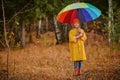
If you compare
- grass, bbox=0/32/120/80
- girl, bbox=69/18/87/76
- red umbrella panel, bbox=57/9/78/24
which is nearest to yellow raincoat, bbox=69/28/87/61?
girl, bbox=69/18/87/76

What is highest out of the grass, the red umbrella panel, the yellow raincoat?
the red umbrella panel

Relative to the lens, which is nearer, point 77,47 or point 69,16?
point 77,47

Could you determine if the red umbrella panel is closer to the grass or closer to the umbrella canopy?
the umbrella canopy

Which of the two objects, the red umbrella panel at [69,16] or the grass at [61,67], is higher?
the red umbrella panel at [69,16]

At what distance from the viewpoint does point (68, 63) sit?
54.9 feet

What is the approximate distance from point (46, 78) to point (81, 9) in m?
2.91

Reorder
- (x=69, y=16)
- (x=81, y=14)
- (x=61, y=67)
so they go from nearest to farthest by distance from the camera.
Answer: (x=81, y=14), (x=69, y=16), (x=61, y=67)

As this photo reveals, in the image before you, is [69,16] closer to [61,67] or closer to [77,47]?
[77,47]

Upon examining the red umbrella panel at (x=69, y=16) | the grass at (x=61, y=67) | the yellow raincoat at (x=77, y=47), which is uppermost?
the red umbrella panel at (x=69, y=16)

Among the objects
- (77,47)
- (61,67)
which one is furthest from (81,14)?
(61,67)

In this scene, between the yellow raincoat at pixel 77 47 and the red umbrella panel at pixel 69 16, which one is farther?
the red umbrella panel at pixel 69 16

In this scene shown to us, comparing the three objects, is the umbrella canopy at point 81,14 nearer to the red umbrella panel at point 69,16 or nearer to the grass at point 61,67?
the red umbrella panel at point 69,16

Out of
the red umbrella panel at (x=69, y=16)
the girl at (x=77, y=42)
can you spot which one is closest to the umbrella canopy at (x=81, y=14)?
the red umbrella panel at (x=69, y=16)

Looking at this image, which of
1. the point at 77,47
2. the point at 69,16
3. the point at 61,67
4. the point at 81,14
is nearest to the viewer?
the point at 77,47
